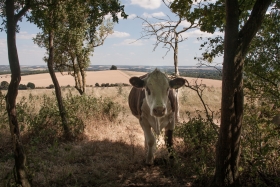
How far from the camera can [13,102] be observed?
3.88 m

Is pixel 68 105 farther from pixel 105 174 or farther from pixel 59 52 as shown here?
pixel 59 52

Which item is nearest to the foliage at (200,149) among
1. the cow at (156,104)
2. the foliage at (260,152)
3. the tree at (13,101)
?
the cow at (156,104)

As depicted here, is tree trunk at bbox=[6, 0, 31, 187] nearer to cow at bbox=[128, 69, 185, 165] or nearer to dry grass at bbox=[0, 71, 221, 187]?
dry grass at bbox=[0, 71, 221, 187]

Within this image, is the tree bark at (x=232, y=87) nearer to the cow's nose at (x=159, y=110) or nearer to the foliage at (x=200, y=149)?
the foliage at (x=200, y=149)

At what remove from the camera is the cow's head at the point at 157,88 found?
490cm

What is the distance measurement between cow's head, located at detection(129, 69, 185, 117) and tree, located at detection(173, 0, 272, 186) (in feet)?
4.94

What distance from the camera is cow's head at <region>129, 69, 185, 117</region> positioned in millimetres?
4903

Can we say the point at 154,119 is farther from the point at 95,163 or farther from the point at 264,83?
the point at 264,83

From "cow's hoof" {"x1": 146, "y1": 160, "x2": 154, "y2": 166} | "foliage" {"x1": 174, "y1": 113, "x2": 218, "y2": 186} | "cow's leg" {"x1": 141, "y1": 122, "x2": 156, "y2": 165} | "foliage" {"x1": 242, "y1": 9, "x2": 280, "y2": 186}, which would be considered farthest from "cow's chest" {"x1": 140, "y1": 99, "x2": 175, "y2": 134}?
"foliage" {"x1": 242, "y1": 9, "x2": 280, "y2": 186}

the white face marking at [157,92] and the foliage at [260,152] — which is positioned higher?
the white face marking at [157,92]

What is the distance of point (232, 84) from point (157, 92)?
1930mm

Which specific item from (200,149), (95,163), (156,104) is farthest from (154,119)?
(95,163)

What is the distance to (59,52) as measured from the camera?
1275 cm

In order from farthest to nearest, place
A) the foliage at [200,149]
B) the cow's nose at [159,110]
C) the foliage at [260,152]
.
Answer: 1. the cow's nose at [159,110]
2. the foliage at [200,149]
3. the foliage at [260,152]
